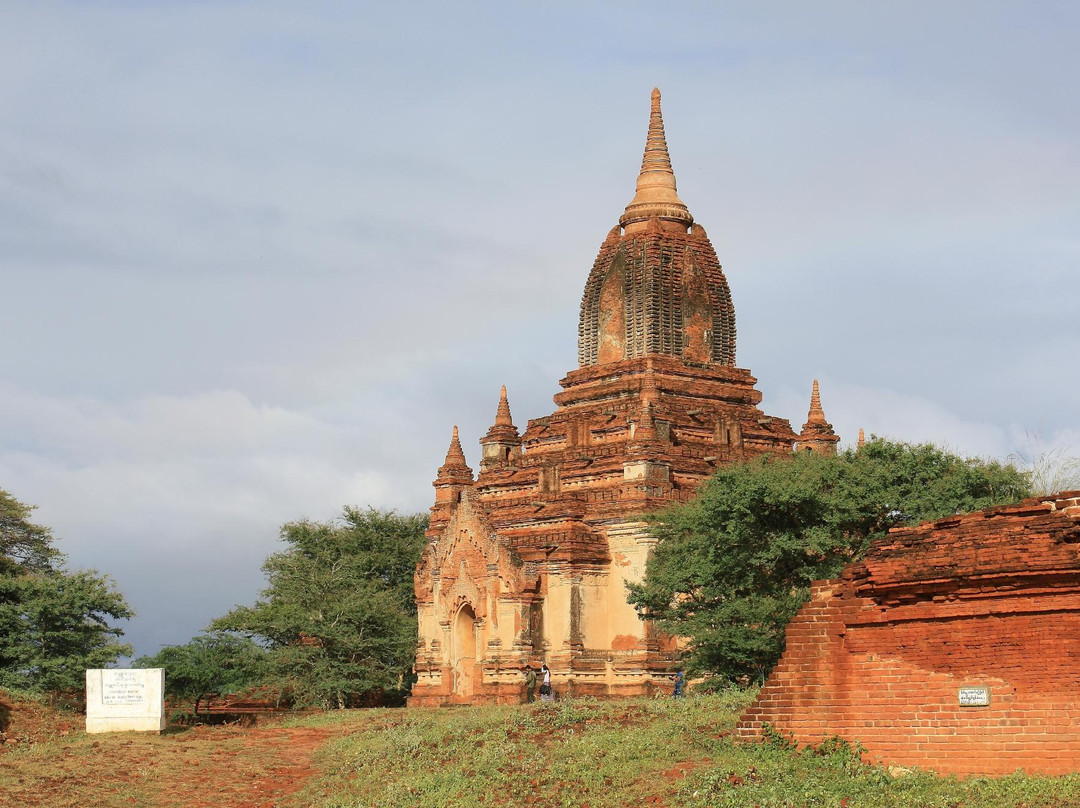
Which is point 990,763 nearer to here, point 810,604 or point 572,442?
point 810,604

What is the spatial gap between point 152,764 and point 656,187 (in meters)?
24.5

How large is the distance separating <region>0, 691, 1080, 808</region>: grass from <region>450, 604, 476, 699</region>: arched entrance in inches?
A: 290

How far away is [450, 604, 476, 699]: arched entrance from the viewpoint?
38688 mm

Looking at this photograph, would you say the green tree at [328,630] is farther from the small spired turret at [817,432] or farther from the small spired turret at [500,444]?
the small spired turret at [817,432]

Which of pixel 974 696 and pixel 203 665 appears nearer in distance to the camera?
pixel 974 696

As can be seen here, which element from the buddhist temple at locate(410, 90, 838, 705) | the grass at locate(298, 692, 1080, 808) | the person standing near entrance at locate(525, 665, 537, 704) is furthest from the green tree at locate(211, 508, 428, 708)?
the grass at locate(298, 692, 1080, 808)

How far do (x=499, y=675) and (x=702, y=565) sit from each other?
10226mm

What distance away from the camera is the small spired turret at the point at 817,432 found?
4106cm

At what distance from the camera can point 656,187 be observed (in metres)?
43.6

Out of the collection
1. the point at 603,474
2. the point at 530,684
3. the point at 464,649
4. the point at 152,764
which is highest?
the point at 603,474

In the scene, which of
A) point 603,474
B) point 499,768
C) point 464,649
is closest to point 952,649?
point 499,768

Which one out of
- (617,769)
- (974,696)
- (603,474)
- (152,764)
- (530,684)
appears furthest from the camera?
(603,474)

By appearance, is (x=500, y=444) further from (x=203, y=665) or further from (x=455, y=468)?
(x=203, y=665)

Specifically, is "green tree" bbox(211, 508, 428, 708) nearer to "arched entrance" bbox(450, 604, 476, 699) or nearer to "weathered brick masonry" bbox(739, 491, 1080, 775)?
"arched entrance" bbox(450, 604, 476, 699)
